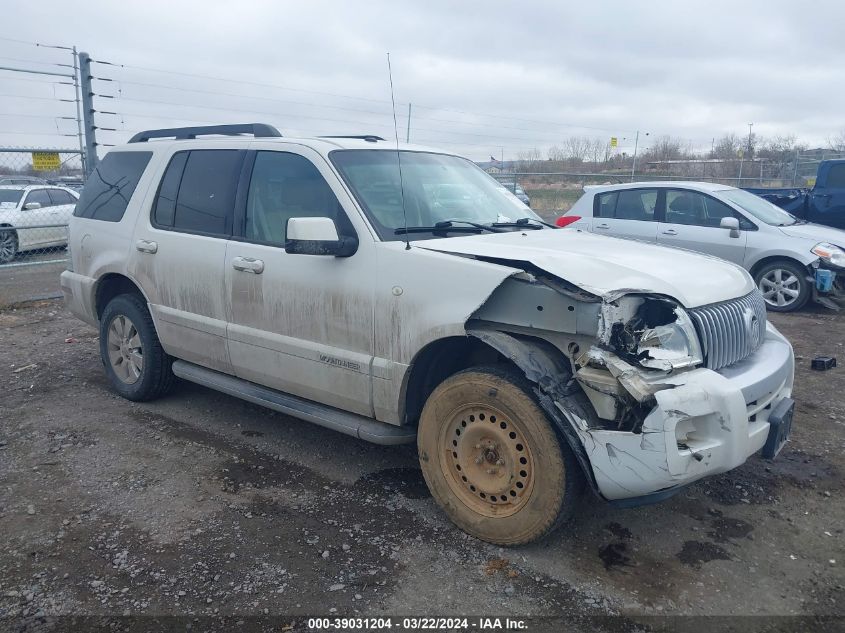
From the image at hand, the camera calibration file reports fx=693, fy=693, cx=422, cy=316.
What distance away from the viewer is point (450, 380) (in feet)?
11.2

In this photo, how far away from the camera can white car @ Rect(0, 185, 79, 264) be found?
12836 mm

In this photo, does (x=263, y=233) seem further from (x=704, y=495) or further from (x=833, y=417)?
(x=833, y=417)

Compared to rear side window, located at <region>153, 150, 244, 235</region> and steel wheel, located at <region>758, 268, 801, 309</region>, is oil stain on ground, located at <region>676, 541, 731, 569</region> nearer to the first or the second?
rear side window, located at <region>153, 150, 244, 235</region>

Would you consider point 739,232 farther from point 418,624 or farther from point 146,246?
point 418,624

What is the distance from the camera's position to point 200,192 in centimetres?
473

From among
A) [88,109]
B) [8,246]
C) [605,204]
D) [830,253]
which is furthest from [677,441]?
[8,246]

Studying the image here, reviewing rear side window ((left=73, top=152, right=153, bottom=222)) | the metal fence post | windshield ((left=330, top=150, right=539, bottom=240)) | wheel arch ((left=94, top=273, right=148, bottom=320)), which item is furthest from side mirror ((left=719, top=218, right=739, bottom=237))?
the metal fence post

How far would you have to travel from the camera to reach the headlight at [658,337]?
2.94 m

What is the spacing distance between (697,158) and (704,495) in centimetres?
2700

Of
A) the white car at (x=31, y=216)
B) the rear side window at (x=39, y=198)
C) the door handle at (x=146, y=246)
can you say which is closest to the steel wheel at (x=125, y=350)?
the door handle at (x=146, y=246)

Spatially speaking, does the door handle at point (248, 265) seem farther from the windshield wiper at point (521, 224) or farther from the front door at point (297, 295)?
the windshield wiper at point (521, 224)

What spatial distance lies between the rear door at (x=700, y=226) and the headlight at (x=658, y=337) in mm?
6626

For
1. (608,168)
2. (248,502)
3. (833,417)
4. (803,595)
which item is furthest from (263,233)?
(608,168)

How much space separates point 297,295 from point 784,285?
745cm
